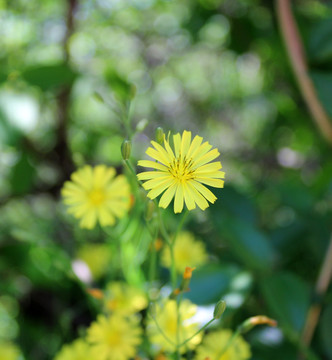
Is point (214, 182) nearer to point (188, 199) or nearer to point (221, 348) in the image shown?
point (188, 199)

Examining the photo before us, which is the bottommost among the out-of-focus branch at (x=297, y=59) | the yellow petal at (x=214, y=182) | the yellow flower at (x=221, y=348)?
the yellow flower at (x=221, y=348)

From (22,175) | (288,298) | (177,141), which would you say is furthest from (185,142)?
(22,175)

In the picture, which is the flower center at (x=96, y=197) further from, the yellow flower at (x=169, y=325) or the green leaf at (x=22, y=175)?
A: the green leaf at (x=22, y=175)

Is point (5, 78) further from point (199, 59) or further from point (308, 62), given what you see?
point (199, 59)

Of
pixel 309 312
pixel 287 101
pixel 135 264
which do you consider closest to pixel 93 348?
pixel 135 264

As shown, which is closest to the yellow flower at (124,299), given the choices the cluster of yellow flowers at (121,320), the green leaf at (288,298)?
the cluster of yellow flowers at (121,320)

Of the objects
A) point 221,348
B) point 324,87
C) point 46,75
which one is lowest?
point 221,348

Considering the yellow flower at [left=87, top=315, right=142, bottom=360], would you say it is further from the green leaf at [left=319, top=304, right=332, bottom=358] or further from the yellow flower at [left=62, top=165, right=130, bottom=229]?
the green leaf at [left=319, top=304, right=332, bottom=358]
